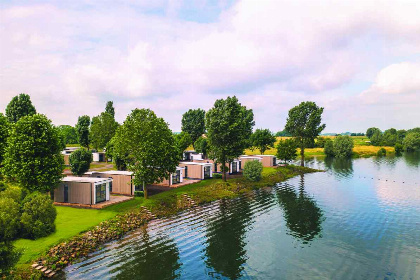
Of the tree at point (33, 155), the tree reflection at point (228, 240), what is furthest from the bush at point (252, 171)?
the tree at point (33, 155)

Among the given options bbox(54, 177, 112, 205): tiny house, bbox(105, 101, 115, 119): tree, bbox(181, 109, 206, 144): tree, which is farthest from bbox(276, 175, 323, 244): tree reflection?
bbox(105, 101, 115, 119): tree

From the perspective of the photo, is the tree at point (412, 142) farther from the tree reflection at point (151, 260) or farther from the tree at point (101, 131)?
the tree reflection at point (151, 260)

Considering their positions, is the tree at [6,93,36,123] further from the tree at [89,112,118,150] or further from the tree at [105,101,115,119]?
the tree at [105,101,115,119]

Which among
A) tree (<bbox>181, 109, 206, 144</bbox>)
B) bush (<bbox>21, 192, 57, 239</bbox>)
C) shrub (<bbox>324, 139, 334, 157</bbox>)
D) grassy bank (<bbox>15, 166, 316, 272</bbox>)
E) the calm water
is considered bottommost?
the calm water

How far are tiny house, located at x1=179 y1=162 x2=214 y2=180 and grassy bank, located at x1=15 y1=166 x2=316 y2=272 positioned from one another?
2.77 meters

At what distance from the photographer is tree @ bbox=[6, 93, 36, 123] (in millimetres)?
75562

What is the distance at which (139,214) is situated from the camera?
3728 cm

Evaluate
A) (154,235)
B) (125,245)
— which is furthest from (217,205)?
(125,245)

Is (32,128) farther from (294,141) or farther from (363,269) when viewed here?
(294,141)

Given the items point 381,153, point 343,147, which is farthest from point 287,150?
point 381,153

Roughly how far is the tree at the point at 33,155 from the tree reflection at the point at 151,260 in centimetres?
1540

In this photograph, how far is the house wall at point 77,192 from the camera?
37844mm

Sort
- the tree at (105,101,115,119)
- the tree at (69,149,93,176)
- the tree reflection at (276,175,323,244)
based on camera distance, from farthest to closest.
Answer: the tree at (105,101,115,119), the tree at (69,149,93,176), the tree reflection at (276,175,323,244)

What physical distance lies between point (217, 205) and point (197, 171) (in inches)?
696
